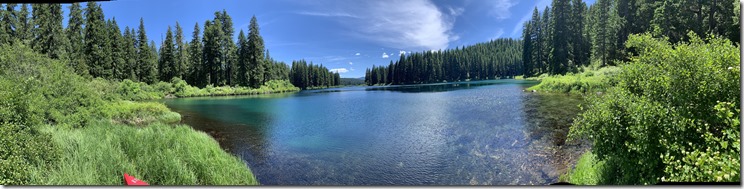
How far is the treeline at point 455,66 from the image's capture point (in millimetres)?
54062

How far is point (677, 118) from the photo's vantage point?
3.46 m

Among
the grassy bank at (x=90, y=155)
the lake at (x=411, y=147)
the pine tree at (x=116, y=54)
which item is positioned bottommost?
the lake at (x=411, y=147)

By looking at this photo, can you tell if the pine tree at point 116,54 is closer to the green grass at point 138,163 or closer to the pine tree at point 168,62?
the pine tree at point 168,62

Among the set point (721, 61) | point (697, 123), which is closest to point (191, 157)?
point (697, 123)

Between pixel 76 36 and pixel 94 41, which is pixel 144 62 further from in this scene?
pixel 76 36

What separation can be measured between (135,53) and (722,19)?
45.9 m

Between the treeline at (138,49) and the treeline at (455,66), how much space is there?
1653 centimetres

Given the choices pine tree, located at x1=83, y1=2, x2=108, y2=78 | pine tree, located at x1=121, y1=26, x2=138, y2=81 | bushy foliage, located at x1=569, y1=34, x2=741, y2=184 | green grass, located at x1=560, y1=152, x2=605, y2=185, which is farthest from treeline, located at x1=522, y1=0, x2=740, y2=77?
pine tree, located at x1=121, y1=26, x2=138, y2=81

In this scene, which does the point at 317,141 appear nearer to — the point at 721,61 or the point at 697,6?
the point at 721,61

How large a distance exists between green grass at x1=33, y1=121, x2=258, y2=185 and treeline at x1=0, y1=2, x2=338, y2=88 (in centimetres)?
2309

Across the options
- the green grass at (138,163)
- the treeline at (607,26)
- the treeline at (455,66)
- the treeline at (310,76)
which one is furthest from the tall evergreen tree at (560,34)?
the green grass at (138,163)

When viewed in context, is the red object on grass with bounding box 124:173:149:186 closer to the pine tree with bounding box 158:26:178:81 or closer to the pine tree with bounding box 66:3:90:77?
the pine tree with bounding box 66:3:90:77

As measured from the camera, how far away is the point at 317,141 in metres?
9.94

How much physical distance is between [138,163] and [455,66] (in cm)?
5492
